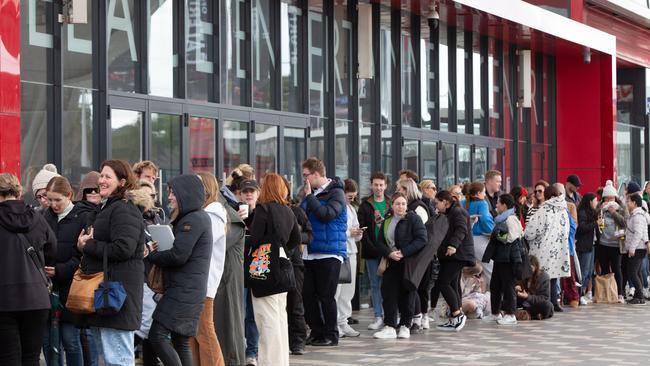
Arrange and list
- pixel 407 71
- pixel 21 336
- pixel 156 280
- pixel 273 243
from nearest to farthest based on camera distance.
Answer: pixel 21 336 → pixel 156 280 → pixel 273 243 → pixel 407 71

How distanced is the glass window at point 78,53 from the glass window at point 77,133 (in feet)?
0.41

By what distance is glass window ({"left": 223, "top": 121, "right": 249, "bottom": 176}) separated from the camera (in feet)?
57.0

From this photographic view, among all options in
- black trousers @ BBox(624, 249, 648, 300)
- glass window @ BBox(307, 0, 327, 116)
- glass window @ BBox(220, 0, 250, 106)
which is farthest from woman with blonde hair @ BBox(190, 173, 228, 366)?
black trousers @ BBox(624, 249, 648, 300)

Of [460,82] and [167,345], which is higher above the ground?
[460,82]

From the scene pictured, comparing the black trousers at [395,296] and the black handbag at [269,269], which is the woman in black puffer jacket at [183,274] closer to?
the black handbag at [269,269]

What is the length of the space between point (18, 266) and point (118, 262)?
0.78 meters

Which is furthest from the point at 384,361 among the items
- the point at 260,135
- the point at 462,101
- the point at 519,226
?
the point at 462,101

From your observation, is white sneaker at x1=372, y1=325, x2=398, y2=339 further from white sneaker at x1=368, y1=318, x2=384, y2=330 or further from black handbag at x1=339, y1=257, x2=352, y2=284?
white sneaker at x1=368, y1=318, x2=384, y2=330

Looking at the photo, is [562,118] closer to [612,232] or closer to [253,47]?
[612,232]

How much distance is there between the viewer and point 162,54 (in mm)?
16188

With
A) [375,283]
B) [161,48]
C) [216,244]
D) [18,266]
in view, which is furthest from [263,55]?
[18,266]

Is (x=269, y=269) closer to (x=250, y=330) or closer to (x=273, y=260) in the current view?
(x=273, y=260)

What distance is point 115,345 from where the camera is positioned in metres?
8.88

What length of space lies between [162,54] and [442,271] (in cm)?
453
